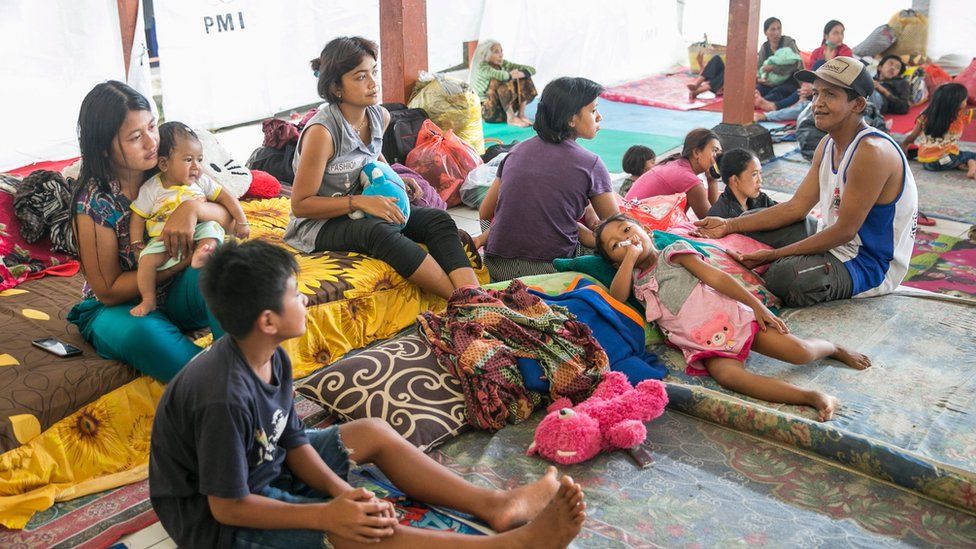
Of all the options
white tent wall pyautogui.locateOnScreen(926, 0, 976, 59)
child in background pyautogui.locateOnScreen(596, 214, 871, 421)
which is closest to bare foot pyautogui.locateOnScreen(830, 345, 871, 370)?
child in background pyautogui.locateOnScreen(596, 214, 871, 421)

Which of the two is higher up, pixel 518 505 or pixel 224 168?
pixel 224 168

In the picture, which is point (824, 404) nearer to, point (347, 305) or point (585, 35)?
point (347, 305)

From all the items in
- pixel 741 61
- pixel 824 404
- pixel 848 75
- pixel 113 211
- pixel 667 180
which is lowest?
pixel 824 404

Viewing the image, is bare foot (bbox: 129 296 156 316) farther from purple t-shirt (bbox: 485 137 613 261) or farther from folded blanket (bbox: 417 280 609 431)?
purple t-shirt (bbox: 485 137 613 261)

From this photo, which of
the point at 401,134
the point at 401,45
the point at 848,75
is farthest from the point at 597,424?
the point at 401,45

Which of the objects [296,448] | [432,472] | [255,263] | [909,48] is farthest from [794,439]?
[909,48]

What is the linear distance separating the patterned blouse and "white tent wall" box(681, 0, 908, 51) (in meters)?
6.90

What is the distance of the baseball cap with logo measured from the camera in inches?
132

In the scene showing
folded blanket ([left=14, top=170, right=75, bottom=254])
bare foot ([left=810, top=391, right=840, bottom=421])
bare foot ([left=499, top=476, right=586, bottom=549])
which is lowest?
bare foot ([left=810, top=391, right=840, bottom=421])

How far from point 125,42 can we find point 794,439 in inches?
211

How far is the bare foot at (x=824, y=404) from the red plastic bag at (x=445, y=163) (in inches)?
112

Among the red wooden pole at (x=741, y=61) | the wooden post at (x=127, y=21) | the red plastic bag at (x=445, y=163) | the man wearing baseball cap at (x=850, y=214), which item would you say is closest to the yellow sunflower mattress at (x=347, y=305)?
the man wearing baseball cap at (x=850, y=214)

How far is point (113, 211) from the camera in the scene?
2.73 metres

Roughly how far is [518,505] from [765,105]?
6.60 metres
